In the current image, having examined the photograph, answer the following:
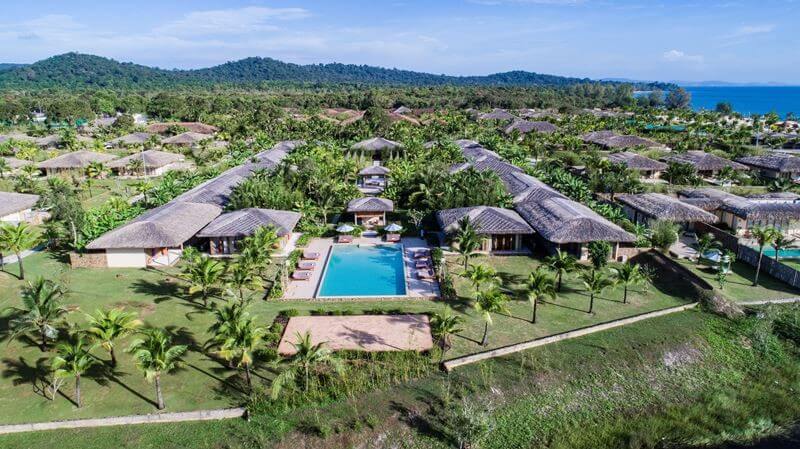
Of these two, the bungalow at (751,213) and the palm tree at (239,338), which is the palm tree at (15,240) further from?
the bungalow at (751,213)

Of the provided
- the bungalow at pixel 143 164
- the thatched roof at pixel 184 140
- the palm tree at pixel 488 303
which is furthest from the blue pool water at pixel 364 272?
the thatched roof at pixel 184 140

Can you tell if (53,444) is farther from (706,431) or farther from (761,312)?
(761,312)

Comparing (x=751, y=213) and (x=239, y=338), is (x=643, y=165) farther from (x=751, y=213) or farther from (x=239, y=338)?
(x=239, y=338)

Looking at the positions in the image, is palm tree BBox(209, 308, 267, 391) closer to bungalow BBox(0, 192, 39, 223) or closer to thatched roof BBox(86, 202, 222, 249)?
thatched roof BBox(86, 202, 222, 249)

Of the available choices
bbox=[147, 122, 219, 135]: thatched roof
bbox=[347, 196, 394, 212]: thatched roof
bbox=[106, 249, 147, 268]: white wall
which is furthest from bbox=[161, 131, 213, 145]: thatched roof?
bbox=[106, 249, 147, 268]: white wall

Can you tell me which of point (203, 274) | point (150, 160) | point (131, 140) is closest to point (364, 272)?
point (203, 274)

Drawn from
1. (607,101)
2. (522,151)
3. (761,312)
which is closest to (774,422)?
(761,312)
